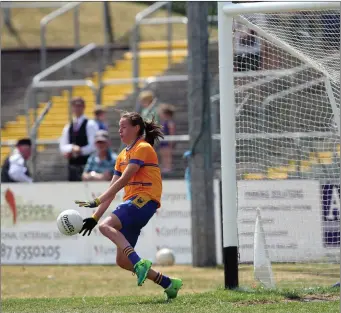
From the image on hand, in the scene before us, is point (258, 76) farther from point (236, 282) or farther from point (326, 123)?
point (236, 282)

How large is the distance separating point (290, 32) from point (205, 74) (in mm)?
4228

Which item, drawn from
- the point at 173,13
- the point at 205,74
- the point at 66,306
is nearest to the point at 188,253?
the point at 205,74

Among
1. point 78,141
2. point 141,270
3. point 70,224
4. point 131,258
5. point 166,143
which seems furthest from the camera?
point 166,143

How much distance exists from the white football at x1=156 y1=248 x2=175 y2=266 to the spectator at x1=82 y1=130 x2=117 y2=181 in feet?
6.30

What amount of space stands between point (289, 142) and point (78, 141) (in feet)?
16.3

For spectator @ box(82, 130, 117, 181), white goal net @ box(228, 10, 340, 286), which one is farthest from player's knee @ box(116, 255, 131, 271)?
spectator @ box(82, 130, 117, 181)

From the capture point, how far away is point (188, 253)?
17.0 m

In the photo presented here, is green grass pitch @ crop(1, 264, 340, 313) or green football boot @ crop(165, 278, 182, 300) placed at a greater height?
green football boot @ crop(165, 278, 182, 300)

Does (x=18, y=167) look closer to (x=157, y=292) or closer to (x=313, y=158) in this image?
(x=313, y=158)

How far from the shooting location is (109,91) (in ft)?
75.9

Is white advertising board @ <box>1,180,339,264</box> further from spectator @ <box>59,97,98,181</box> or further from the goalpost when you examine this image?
spectator @ <box>59,97,98,181</box>

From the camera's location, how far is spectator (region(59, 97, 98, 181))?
706 inches

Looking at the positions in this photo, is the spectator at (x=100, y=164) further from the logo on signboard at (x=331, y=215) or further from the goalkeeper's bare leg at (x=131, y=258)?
the goalkeeper's bare leg at (x=131, y=258)

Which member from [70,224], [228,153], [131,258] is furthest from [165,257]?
[131,258]
